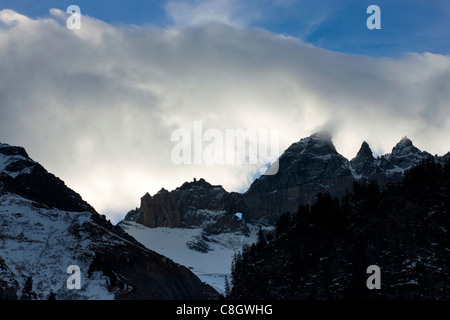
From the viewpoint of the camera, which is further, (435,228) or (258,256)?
(258,256)

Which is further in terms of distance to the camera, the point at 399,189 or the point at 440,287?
the point at 399,189

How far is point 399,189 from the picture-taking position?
175m

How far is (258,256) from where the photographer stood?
634 ft

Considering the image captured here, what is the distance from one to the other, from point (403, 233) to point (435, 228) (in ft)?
22.1

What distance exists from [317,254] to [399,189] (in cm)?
2493

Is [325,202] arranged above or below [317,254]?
above
